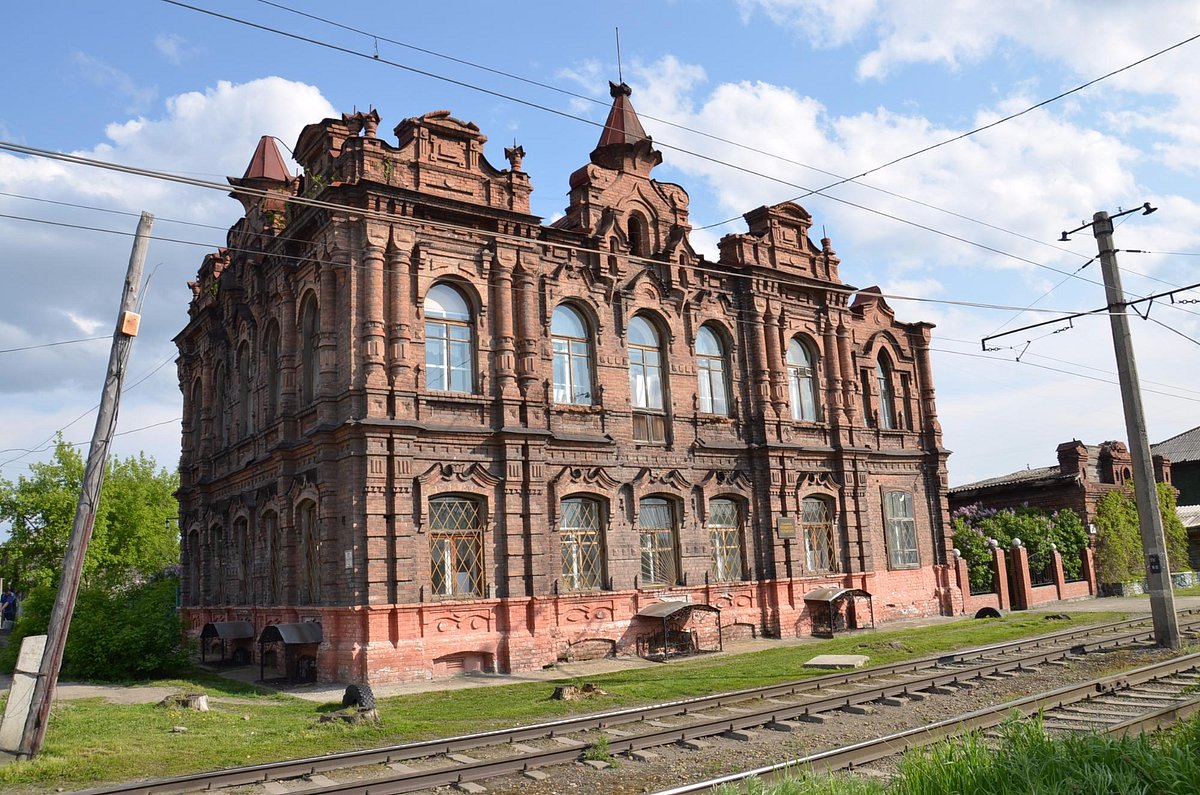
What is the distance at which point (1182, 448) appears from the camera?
2138 inches

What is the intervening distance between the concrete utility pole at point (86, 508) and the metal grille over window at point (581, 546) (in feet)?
33.7

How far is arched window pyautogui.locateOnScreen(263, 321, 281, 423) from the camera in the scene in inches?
884

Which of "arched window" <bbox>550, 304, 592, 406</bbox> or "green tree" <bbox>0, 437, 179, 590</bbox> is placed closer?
"arched window" <bbox>550, 304, 592, 406</bbox>

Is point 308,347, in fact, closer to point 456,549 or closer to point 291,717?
point 456,549

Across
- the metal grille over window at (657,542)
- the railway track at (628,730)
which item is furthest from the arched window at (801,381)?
the railway track at (628,730)

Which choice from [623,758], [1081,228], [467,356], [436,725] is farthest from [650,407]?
[623,758]

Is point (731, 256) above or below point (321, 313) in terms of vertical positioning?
above

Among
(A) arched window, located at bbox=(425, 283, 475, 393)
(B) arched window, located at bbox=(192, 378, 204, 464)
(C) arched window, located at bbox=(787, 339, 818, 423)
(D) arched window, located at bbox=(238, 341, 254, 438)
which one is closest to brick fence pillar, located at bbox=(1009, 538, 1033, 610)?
(C) arched window, located at bbox=(787, 339, 818, 423)

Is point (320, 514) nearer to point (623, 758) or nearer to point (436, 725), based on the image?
point (436, 725)

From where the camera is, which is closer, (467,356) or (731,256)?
(467,356)

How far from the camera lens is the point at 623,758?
10.2 meters

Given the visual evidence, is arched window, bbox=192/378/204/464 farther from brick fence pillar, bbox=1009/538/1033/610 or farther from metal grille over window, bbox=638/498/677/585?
brick fence pillar, bbox=1009/538/1033/610

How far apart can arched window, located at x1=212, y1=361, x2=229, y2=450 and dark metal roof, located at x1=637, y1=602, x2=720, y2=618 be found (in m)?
13.1

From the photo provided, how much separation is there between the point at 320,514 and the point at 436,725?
23.8 ft
